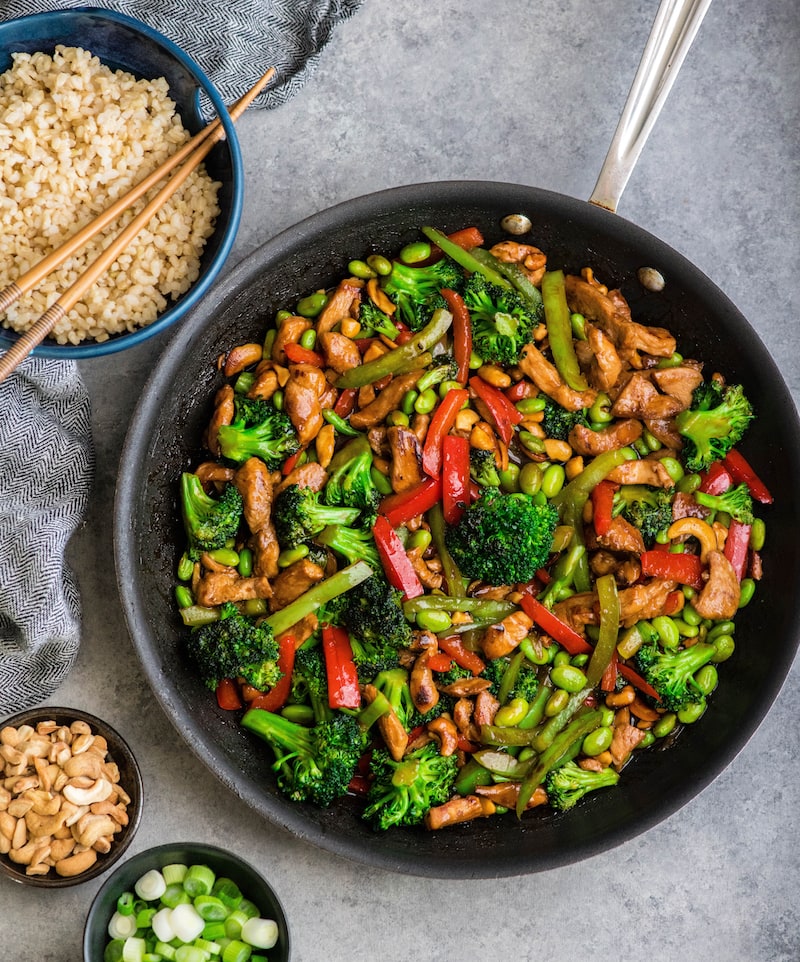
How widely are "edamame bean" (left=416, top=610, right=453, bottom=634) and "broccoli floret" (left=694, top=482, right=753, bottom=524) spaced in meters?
1.08

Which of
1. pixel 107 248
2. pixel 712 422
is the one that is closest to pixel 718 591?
pixel 712 422

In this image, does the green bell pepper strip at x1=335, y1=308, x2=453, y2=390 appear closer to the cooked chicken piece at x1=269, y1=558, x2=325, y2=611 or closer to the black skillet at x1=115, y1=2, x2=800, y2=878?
the black skillet at x1=115, y1=2, x2=800, y2=878

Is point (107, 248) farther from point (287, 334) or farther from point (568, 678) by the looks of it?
point (568, 678)

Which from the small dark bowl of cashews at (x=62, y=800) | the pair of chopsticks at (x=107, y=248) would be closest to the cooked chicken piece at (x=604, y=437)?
the pair of chopsticks at (x=107, y=248)

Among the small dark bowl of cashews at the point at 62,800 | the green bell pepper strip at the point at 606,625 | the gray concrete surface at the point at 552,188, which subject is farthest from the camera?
the gray concrete surface at the point at 552,188

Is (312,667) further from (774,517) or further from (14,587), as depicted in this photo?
(774,517)

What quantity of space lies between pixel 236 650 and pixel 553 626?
116cm

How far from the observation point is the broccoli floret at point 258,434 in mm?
3354

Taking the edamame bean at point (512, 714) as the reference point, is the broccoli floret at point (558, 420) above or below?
above

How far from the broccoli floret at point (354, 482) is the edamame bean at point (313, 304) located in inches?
21.3

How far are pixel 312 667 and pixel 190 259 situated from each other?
1.54 meters

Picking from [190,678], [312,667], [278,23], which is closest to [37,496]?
[190,678]

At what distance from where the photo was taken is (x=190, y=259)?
11.0 ft

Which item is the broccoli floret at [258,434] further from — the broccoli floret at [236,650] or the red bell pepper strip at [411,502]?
the broccoli floret at [236,650]
